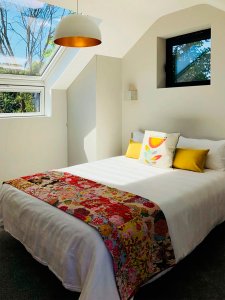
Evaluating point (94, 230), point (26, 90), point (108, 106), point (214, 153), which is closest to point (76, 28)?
point (94, 230)

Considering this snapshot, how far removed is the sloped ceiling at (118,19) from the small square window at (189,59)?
0.38 metres

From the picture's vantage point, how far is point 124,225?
1800mm

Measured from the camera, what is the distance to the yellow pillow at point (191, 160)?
2.96 metres

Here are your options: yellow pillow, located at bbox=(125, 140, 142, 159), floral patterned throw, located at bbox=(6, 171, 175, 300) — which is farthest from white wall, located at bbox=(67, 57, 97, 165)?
floral patterned throw, located at bbox=(6, 171, 175, 300)

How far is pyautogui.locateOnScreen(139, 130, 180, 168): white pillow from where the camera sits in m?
3.14

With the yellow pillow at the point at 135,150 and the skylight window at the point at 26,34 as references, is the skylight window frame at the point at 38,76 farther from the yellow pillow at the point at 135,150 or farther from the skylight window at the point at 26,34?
the yellow pillow at the point at 135,150

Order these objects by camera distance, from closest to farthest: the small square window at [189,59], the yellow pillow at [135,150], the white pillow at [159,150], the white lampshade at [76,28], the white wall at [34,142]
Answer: the white lampshade at [76,28] → the white pillow at [159,150] → the small square window at [189,59] → the yellow pillow at [135,150] → the white wall at [34,142]

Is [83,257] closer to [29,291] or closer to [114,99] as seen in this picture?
[29,291]

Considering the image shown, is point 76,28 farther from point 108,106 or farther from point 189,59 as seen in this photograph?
point 108,106

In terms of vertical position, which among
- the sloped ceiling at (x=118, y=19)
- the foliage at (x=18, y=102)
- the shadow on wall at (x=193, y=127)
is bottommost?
the shadow on wall at (x=193, y=127)

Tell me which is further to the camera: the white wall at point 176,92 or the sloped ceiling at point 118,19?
the white wall at point 176,92

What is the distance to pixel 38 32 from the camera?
11.6 ft

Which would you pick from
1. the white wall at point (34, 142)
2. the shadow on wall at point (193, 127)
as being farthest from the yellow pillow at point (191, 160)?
the white wall at point (34, 142)

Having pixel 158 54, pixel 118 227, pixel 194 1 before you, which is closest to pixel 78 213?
pixel 118 227
